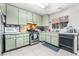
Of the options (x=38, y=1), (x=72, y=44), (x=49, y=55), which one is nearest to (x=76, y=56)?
(x=72, y=44)

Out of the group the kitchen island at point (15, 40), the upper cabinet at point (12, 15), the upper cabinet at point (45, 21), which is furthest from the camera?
the kitchen island at point (15, 40)

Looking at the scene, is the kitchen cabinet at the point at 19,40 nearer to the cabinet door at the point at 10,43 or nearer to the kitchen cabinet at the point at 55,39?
the cabinet door at the point at 10,43

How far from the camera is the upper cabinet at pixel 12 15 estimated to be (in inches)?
67.6

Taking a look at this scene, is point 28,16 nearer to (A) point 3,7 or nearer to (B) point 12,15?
(B) point 12,15

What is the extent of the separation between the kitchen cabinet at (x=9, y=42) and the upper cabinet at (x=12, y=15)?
461mm

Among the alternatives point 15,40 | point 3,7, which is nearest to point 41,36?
point 15,40

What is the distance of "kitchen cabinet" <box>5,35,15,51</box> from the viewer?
79.0 inches

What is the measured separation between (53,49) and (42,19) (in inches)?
28.2

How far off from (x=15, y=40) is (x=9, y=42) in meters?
0.16

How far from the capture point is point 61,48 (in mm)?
1711

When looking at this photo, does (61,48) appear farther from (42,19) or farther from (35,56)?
(42,19)

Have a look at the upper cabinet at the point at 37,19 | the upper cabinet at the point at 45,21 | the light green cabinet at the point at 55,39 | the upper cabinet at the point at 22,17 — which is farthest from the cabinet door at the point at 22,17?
the light green cabinet at the point at 55,39

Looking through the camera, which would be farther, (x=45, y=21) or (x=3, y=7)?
(x=45, y=21)

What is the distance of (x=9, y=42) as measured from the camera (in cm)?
207
